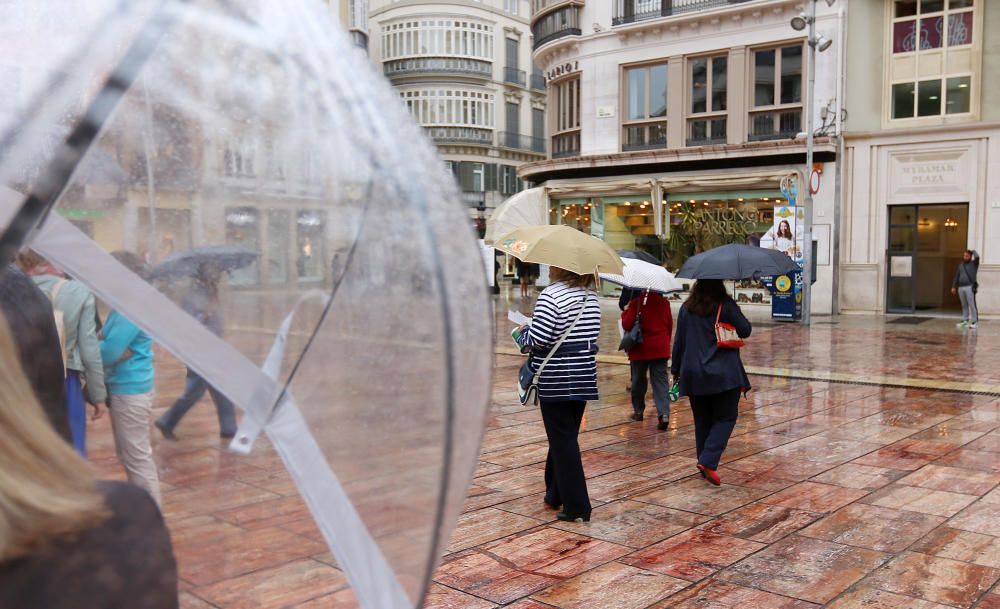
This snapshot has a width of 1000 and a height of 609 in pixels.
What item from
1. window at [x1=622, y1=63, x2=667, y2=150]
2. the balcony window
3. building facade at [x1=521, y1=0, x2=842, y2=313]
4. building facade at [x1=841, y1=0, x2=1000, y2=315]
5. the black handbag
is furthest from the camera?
the balcony window

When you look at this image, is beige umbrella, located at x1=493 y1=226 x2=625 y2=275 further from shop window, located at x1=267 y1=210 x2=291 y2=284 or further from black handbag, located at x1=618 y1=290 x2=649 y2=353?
shop window, located at x1=267 y1=210 x2=291 y2=284

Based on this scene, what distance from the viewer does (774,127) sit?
2238cm

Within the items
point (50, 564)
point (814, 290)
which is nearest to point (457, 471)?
point (50, 564)

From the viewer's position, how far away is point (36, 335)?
1.00 metres

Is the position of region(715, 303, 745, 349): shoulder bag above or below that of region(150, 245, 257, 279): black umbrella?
below

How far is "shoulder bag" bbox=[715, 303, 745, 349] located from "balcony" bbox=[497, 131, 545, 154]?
4327cm

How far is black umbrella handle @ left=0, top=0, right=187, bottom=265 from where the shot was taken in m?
1.04

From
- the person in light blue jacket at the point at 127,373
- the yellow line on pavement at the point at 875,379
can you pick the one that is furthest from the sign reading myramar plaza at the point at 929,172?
the person in light blue jacket at the point at 127,373

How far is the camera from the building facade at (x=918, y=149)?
20.0 m

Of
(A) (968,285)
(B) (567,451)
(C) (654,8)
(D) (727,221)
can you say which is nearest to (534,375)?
(B) (567,451)

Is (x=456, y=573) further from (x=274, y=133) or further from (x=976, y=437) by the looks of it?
(x=976, y=437)

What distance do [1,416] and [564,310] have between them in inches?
173

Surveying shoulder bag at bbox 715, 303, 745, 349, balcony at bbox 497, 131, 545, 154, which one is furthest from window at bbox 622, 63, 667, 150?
balcony at bbox 497, 131, 545, 154

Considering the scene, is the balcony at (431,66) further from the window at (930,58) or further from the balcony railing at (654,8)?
the window at (930,58)
